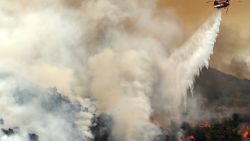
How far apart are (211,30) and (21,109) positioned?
46355mm

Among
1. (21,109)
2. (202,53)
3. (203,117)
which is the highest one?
(203,117)

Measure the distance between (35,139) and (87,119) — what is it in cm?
1860

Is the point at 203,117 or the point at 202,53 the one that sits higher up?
the point at 203,117

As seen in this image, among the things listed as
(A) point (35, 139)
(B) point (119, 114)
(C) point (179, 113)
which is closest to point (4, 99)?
(A) point (35, 139)

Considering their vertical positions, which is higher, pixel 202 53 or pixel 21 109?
pixel 202 53

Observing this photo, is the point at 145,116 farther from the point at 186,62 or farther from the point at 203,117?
the point at 203,117

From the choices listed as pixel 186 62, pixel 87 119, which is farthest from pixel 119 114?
pixel 186 62

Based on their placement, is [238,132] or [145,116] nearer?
[145,116]

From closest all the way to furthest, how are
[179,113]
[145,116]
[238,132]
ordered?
[145,116] → [179,113] → [238,132]

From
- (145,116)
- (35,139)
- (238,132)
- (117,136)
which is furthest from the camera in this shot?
(238,132)

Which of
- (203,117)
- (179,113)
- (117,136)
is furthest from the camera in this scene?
(203,117)

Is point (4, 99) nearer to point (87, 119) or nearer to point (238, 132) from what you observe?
point (87, 119)

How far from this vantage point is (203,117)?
175 m

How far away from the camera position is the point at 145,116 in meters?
111
